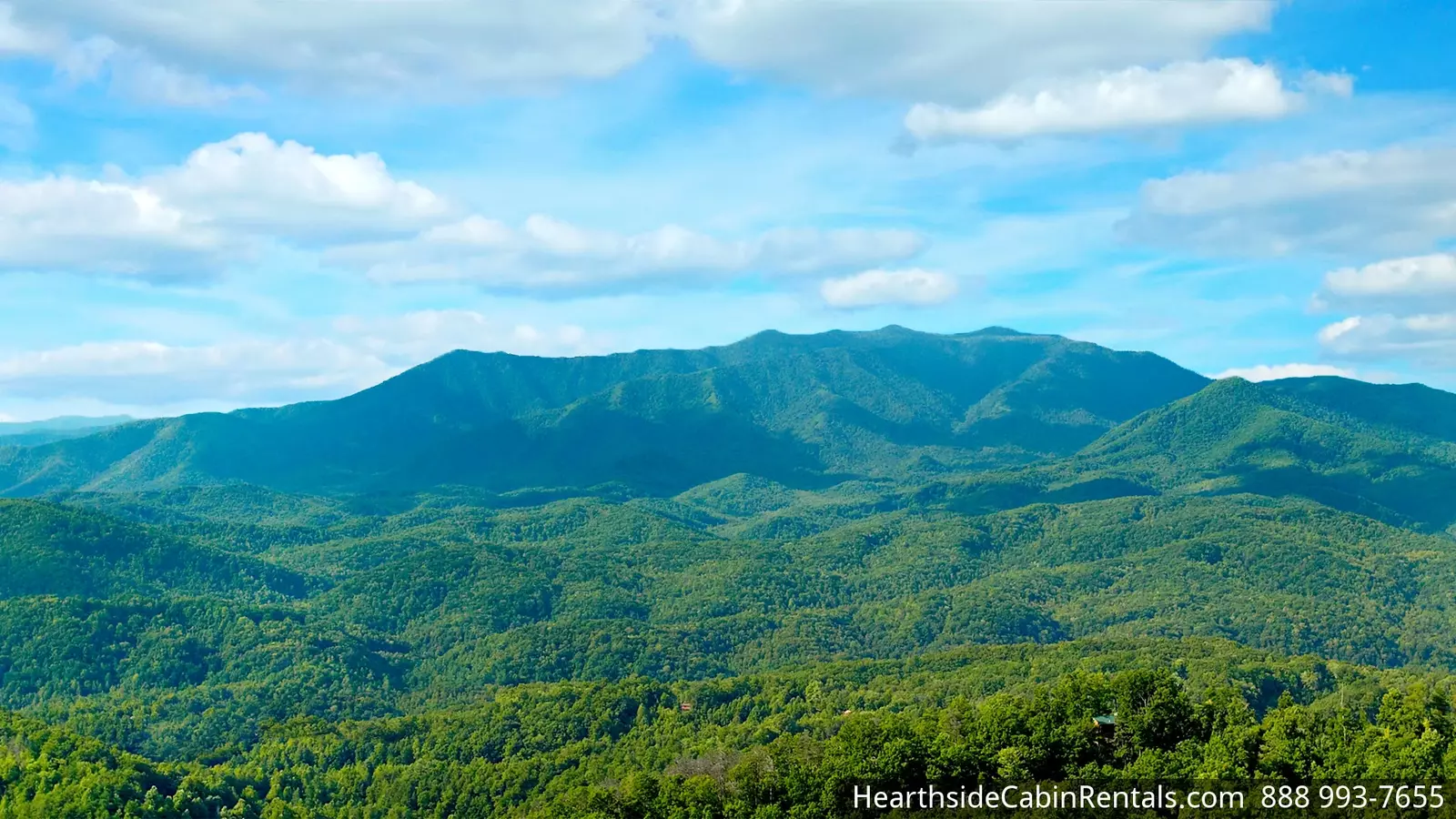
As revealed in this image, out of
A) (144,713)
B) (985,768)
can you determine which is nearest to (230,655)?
(144,713)

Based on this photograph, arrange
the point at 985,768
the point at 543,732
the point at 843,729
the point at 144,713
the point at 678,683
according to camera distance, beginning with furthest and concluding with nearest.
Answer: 1. the point at 144,713
2. the point at 678,683
3. the point at 543,732
4. the point at 843,729
5. the point at 985,768

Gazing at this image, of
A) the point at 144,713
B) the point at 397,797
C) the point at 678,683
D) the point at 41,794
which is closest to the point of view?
the point at 41,794

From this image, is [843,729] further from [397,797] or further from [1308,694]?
[1308,694]

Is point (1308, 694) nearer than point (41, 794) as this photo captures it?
No

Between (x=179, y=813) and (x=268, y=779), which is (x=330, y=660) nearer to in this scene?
(x=268, y=779)

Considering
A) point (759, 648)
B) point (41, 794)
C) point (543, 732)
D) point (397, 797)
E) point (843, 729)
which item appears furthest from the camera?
point (759, 648)

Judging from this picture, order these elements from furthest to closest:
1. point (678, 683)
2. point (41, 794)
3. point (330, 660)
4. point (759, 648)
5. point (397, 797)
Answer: point (759, 648), point (330, 660), point (678, 683), point (397, 797), point (41, 794)

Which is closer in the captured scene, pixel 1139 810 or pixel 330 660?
pixel 1139 810

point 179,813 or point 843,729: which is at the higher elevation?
point 843,729

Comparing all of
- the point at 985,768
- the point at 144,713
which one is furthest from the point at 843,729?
the point at 144,713
